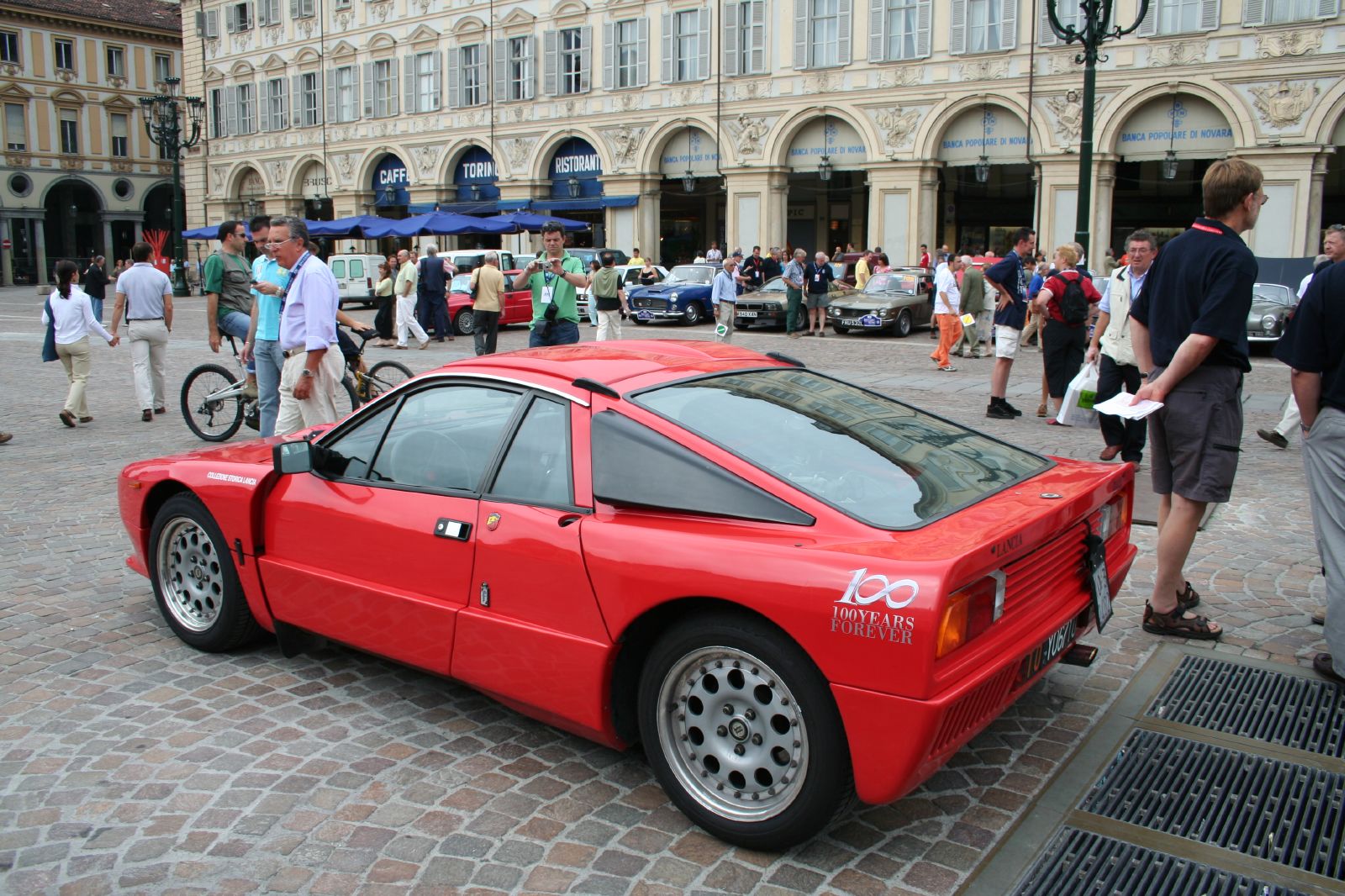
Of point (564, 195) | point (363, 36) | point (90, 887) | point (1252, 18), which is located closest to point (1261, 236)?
point (1252, 18)

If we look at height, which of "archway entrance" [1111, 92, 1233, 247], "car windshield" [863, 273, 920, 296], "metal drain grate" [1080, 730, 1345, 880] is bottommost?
"metal drain grate" [1080, 730, 1345, 880]

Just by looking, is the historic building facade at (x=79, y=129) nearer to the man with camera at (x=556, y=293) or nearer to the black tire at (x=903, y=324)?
the black tire at (x=903, y=324)

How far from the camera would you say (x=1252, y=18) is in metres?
26.8

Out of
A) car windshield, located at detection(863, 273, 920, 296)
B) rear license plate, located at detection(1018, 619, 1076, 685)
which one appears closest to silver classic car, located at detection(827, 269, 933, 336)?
car windshield, located at detection(863, 273, 920, 296)

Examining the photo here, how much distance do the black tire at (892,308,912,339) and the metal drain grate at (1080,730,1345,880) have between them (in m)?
20.0

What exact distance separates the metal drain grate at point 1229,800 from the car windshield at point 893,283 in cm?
2091

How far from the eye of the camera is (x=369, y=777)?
373 centimetres

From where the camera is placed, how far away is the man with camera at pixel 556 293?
998cm

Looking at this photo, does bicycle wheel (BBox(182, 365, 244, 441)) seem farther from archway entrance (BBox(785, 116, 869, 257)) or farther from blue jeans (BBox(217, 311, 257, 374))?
archway entrance (BBox(785, 116, 869, 257))

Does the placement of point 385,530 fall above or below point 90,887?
above

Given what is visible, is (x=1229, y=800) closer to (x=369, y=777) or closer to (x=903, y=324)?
(x=369, y=777)

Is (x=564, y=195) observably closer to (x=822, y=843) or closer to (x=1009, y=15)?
(x=1009, y=15)

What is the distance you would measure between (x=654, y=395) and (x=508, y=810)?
142cm

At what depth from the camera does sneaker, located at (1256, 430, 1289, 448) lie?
31.9 ft
